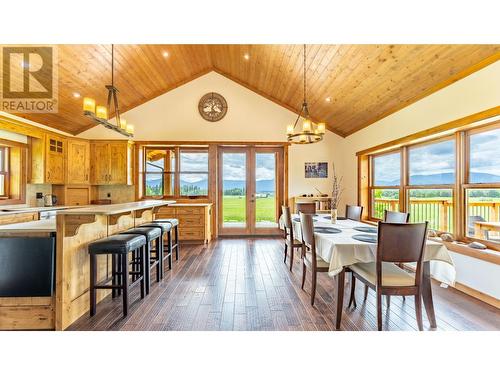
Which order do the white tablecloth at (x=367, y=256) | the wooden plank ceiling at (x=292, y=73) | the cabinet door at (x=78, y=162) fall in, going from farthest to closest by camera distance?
the cabinet door at (x=78, y=162), the wooden plank ceiling at (x=292, y=73), the white tablecloth at (x=367, y=256)

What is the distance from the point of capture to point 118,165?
18.2 ft

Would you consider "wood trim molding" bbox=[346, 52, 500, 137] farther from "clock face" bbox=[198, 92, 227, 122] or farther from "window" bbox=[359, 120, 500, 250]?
"clock face" bbox=[198, 92, 227, 122]

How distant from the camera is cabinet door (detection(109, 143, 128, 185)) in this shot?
5.54m

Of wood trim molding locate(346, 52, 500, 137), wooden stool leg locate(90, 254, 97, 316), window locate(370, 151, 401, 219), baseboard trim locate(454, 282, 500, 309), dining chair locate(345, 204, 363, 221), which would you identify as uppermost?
wood trim molding locate(346, 52, 500, 137)

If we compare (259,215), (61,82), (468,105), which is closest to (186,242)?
(259,215)

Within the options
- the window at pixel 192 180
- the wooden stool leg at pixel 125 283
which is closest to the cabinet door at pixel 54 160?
the window at pixel 192 180

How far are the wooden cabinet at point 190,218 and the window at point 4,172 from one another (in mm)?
2736

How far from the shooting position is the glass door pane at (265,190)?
20.1 ft

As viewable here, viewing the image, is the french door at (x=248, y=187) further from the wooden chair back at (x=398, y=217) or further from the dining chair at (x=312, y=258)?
the dining chair at (x=312, y=258)

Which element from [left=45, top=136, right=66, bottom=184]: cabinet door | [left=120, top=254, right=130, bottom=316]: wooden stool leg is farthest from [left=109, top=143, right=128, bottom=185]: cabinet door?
[left=120, top=254, right=130, bottom=316]: wooden stool leg

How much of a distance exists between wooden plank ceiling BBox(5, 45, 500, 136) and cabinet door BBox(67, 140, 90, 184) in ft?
1.71

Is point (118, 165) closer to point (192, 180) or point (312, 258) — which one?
point (192, 180)

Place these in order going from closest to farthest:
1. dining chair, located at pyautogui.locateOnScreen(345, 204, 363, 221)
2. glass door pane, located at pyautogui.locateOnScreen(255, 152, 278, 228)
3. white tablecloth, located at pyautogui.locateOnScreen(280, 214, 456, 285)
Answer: white tablecloth, located at pyautogui.locateOnScreen(280, 214, 456, 285)
dining chair, located at pyautogui.locateOnScreen(345, 204, 363, 221)
glass door pane, located at pyautogui.locateOnScreen(255, 152, 278, 228)
